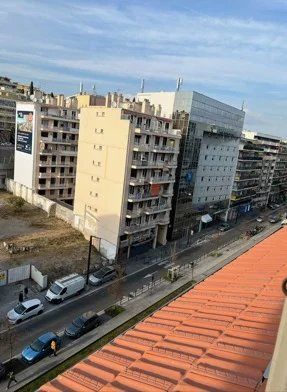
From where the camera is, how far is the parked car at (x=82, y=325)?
30.9 meters

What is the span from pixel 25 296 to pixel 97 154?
22.2 metres

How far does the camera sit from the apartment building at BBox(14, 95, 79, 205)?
207 ft

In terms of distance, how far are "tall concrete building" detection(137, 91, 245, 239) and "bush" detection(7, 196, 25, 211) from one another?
25621 mm

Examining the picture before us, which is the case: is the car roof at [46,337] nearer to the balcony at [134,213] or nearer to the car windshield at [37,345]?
the car windshield at [37,345]

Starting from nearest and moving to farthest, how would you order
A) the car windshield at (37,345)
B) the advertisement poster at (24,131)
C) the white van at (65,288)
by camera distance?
1. the car windshield at (37,345)
2. the white van at (65,288)
3. the advertisement poster at (24,131)

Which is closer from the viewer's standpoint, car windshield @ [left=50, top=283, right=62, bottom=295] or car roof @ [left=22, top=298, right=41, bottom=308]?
car roof @ [left=22, top=298, right=41, bottom=308]

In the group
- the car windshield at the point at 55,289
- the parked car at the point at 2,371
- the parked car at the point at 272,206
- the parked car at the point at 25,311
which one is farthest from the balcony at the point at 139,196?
the parked car at the point at 272,206

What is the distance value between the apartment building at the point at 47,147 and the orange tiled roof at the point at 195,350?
5247cm

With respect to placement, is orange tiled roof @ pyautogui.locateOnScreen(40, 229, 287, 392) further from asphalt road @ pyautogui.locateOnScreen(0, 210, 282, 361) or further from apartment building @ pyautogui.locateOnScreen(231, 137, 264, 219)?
apartment building @ pyautogui.locateOnScreen(231, 137, 264, 219)

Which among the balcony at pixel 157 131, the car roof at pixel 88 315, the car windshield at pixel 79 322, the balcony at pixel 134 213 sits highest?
the balcony at pixel 157 131

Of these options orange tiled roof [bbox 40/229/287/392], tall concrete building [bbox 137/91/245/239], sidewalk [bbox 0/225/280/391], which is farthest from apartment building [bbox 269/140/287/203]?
orange tiled roof [bbox 40/229/287/392]

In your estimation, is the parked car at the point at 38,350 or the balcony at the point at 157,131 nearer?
the parked car at the point at 38,350

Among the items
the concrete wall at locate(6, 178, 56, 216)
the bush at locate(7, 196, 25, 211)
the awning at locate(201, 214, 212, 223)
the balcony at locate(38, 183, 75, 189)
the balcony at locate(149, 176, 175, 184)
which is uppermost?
the balcony at locate(149, 176, 175, 184)

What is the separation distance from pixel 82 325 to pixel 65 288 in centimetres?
650
